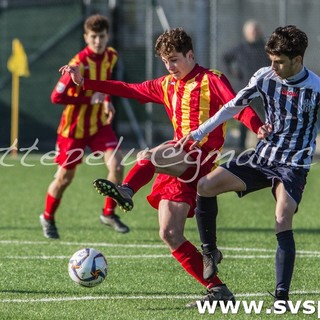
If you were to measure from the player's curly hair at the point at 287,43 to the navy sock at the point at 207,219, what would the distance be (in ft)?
3.33

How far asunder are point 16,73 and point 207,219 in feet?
40.7

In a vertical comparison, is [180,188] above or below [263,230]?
above

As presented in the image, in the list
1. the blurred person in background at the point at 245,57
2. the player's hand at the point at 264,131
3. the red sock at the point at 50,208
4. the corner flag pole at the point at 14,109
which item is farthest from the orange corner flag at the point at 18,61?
the player's hand at the point at 264,131

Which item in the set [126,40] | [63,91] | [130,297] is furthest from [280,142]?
[126,40]

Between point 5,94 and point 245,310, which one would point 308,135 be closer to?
point 245,310

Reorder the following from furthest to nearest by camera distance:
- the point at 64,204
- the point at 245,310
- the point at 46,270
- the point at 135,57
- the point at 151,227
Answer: the point at 135,57, the point at 64,204, the point at 151,227, the point at 46,270, the point at 245,310

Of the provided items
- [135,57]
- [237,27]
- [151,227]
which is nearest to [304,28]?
[237,27]

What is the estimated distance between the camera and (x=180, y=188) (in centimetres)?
618

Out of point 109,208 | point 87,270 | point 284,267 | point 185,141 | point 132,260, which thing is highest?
point 185,141

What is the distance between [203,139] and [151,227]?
3569 millimetres

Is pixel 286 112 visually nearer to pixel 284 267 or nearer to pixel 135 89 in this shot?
pixel 284 267

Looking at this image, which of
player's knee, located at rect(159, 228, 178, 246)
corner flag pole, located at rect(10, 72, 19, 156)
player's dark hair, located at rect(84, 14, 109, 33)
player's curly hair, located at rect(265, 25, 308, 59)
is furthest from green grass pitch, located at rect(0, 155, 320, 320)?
corner flag pole, located at rect(10, 72, 19, 156)

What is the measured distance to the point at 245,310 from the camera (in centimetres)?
579

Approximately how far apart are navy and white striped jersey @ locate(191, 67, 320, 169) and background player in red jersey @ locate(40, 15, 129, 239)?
3.44 metres
